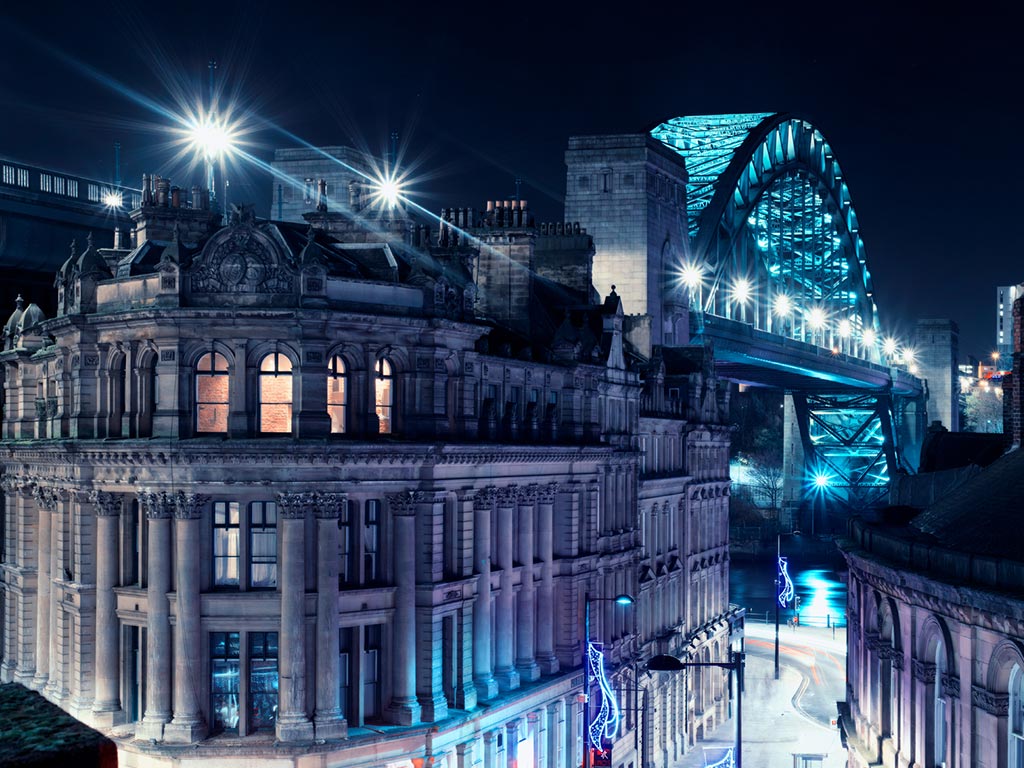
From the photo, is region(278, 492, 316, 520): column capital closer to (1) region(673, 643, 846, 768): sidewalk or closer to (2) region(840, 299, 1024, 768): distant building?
(2) region(840, 299, 1024, 768): distant building

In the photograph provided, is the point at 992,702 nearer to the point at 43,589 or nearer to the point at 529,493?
the point at 529,493

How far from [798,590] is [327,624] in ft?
378

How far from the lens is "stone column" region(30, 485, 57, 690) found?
56.4m

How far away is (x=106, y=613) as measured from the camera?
5009cm

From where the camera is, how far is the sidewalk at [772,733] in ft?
254

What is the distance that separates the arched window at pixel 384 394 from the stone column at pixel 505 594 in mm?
8226

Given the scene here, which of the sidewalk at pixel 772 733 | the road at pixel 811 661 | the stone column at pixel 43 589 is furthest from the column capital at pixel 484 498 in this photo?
the road at pixel 811 661

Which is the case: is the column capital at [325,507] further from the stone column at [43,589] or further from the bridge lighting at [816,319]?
the bridge lighting at [816,319]

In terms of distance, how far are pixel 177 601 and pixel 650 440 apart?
40.8 metres

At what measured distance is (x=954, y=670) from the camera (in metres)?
37.1

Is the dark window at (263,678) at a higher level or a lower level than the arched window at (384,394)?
lower

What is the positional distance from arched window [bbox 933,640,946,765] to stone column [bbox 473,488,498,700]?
814 inches

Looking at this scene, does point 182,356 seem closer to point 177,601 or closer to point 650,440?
point 177,601

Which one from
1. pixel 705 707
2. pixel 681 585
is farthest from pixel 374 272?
pixel 705 707
